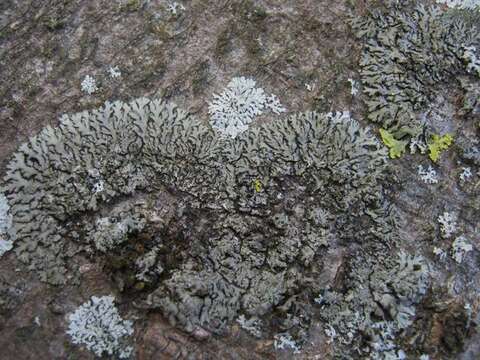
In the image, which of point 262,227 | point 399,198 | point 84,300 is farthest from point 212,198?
point 399,198

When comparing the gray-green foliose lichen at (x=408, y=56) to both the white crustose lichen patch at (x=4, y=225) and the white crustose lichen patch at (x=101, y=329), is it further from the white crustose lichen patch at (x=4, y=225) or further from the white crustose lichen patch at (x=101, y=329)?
the white crustose lichen patch at (x=4, y=225)

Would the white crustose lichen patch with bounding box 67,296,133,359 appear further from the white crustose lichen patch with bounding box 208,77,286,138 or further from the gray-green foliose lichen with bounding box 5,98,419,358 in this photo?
the white crustose lichen patch with bounding box 208,77,286,138

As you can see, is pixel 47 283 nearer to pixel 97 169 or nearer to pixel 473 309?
pixel 97 169

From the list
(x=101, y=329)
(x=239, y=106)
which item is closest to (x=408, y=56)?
(x=239, y=106)

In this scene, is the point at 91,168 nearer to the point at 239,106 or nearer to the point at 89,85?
the point at 89,85

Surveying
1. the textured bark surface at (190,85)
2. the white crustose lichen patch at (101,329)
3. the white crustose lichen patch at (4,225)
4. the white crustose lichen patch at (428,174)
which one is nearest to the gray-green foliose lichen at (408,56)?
the textured bark surface at (190,85)

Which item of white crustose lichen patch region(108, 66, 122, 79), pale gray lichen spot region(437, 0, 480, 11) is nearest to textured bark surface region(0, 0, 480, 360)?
white crustose lichen patch region(108, 66, 122, 79)
